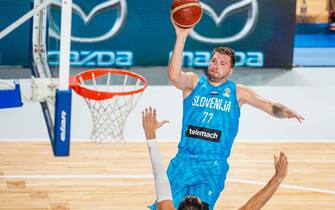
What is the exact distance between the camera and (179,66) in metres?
7.55

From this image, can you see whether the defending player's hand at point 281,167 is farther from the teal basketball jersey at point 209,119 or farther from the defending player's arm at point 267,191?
the teal basketball jersey at point 209,119

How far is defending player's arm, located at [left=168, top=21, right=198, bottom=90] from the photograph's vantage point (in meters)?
7.29

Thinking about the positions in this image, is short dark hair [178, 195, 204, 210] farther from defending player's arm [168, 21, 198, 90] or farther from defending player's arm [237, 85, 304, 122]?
defending player's arm [237, 85, 304, 122]

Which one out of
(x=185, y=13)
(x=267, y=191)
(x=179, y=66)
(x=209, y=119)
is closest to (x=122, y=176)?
(x=209, y=119)

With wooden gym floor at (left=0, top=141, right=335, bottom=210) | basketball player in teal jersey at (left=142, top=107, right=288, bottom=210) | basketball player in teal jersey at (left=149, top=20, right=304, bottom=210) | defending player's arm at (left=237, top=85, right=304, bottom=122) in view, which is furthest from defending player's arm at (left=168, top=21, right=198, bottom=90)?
wooden gym floor at (left=0, top=141, right=335, bottom=210)

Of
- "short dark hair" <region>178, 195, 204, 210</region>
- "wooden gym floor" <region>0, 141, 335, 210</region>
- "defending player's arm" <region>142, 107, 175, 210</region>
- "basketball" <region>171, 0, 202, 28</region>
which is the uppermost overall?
"basketball" <region>171, 0, 202, 28</region>

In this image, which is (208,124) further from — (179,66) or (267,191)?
(267,191)

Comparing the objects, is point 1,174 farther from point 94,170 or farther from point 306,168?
point 306,168

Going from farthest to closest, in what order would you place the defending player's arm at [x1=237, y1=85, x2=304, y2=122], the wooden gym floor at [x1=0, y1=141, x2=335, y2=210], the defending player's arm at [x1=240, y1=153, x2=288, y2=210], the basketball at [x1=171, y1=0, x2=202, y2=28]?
the wooden gym floor at [x1=0, y1=141, x2=335, y2=210]
the defending player's arm at [x1=237, y1=85, x2=304, y2=122]
the basketball at [x1=171, y1=0, x2=202, y2=28]
the defending player's arm at [x1=240, y1=153, x2=288, y2=210]

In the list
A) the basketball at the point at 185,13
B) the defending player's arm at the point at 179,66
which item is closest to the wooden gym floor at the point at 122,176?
the defending player's arm at the point at 179,66

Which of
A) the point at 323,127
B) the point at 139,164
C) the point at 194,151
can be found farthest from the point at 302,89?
the point at 194,151

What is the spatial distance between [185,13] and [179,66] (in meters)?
0.47

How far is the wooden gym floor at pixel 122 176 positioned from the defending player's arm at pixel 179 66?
198 cm

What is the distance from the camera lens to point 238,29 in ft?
49.8
